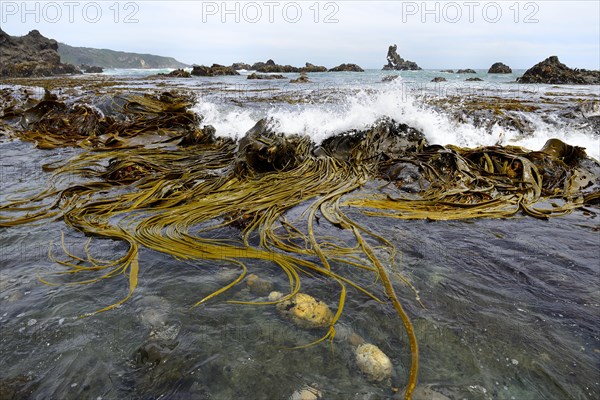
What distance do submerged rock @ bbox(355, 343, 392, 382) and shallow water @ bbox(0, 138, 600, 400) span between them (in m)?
0.04

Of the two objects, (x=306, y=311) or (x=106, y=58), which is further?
(x=106, y=58)

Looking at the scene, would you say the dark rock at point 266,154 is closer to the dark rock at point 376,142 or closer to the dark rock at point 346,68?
the dark rock at point 376,142

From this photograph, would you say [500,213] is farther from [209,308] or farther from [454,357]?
[209,308]

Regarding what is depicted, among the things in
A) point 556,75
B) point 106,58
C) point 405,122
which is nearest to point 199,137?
point 405,122

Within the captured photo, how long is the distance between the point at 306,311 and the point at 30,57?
2688 inches

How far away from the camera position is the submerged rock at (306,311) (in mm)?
1988

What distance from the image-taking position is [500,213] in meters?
3.65

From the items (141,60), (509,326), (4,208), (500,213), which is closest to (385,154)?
(500,213)

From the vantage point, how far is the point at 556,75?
30016mm

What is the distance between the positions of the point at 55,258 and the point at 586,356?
3702 mm

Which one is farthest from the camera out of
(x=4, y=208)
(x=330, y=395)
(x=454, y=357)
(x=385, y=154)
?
(x=385, y=154)

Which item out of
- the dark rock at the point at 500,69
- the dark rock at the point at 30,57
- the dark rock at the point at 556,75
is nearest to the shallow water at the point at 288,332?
the dark rock at the point at 556,75

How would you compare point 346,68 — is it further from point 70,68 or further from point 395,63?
point 70,68

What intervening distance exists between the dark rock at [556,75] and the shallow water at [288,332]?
35.0 meters
